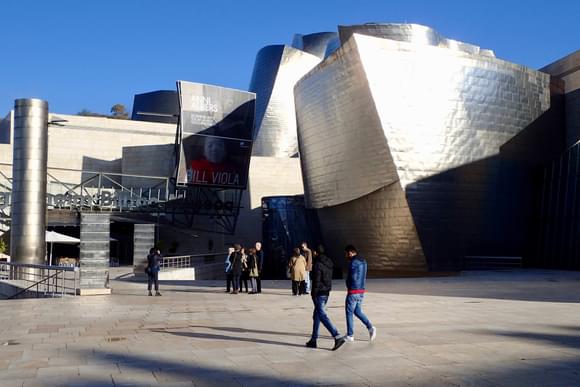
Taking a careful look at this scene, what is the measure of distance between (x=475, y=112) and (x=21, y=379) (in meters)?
20.7

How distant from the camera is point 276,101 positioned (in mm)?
49531

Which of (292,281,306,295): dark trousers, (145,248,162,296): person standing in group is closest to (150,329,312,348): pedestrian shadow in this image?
(292,281,306,295): dark trousers

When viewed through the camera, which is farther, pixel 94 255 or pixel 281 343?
pixel 94 255

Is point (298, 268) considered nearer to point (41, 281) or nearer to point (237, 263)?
point (237, 263)

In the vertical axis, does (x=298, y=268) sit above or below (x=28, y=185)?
below

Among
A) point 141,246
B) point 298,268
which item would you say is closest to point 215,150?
point 141,246

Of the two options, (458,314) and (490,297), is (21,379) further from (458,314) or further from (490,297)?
(490,297)

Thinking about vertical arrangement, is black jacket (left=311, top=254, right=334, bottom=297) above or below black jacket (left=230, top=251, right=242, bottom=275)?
above

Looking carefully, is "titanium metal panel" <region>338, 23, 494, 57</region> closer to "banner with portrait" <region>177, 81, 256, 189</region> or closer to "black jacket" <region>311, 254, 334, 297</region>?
"banner with portrait" <region>177, 81, 256, 189</region>

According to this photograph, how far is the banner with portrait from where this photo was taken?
1321 inches

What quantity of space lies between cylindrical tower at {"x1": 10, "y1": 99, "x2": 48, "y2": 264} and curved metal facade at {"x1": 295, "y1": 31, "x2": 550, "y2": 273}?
11.5m

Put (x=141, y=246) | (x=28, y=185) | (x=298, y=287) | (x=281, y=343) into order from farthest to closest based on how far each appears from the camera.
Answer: (x=141, y=246) < (x=28, y=185) < (x=298, y=287) < (x=281, y=343)

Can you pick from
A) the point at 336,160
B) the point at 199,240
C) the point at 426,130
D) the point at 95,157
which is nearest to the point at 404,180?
the point at 426,130

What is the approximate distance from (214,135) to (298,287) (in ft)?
69.7
